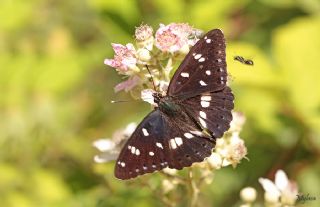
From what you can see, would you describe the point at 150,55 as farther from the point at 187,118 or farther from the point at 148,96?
the point at 187,118

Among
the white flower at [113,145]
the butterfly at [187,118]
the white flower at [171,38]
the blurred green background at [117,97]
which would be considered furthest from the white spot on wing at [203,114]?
the blurred green background at [117,97]

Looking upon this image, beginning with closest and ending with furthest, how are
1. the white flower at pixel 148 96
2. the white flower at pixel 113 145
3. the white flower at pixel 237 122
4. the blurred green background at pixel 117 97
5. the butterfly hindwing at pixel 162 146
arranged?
the butterfly hindwing at pixel 162 146 → the white flower at pixel 148 96 → the white flower at pixel 237 122 → the white flower at pixel 113 145 → the blurred green background at pixel 117 97

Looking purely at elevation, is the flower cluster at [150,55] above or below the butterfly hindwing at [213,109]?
above

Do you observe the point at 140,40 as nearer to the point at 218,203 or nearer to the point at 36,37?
the point at 218,203

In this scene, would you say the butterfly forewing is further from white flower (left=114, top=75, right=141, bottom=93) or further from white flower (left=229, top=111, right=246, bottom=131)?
white flower (left=229, top=111, right=246, bottom=131)

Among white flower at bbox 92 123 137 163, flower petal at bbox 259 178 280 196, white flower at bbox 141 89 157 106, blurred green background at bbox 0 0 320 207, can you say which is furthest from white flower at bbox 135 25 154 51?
blurred green background at bbox 0 0 320 207

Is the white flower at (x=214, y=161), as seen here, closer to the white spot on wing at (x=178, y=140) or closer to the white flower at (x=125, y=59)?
the white spot on wing at (x=178, y=140)

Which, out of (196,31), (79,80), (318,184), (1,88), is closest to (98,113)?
(79,80)
